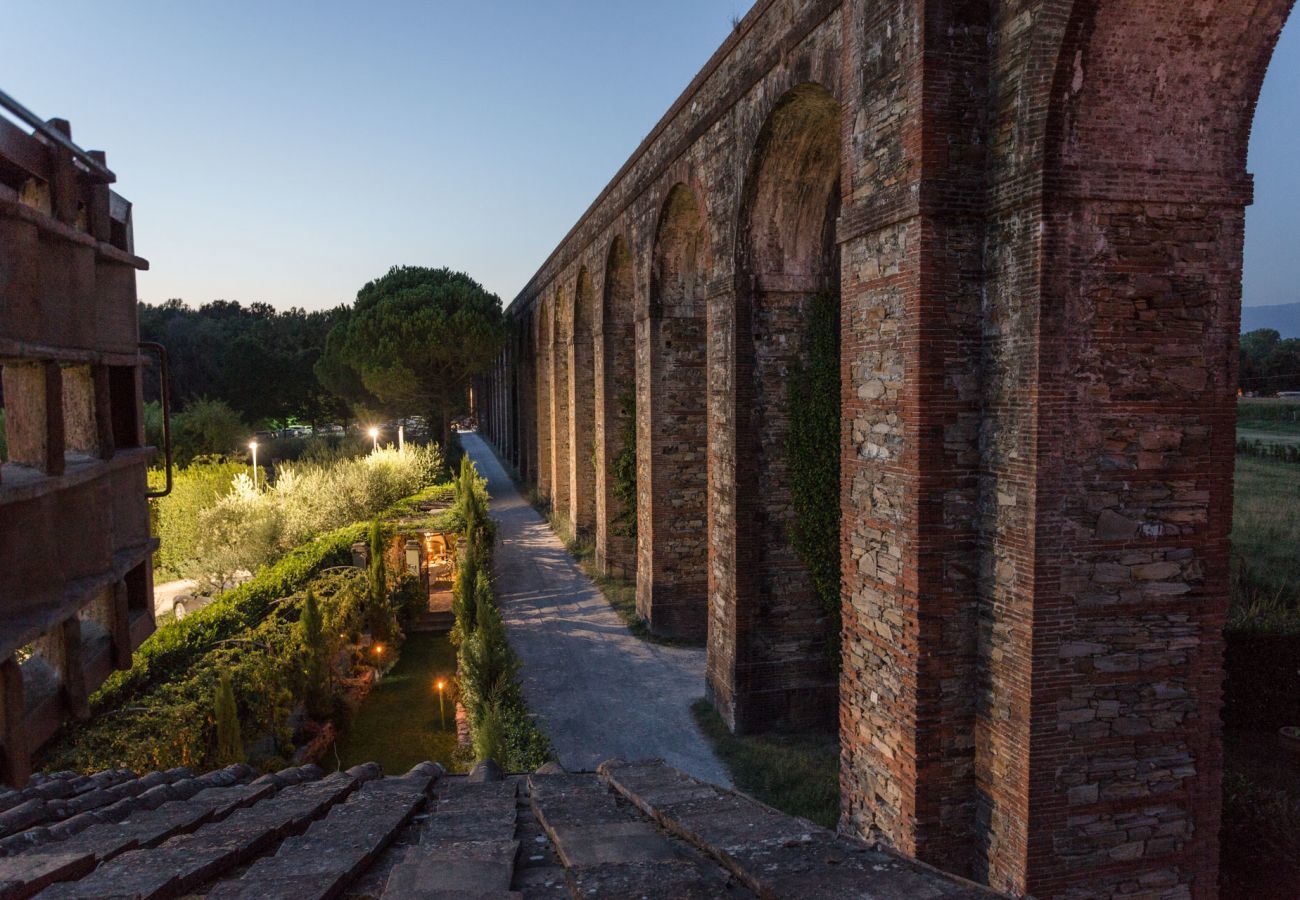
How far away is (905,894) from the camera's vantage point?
7.03ft

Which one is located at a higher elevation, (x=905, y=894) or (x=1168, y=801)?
(x=905, y=894)

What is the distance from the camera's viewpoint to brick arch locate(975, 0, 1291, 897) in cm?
472

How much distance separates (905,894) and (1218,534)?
413 centimetres

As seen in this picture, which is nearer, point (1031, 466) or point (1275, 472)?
point (1031, 466)

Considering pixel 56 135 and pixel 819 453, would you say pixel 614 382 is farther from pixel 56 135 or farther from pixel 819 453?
pixel 56 135

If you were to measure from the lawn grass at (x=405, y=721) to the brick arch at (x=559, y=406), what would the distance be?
344 inches

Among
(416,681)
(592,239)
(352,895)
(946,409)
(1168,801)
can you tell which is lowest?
(416,681)

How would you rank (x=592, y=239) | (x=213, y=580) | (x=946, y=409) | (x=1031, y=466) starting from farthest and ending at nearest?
(x=592, y=239) < (x=213, y=580) < (x=946, y=409) < (x=1031, y=466)

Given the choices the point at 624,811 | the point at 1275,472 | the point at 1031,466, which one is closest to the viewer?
the point at 624,811

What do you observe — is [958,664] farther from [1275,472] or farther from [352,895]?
[1275,472]

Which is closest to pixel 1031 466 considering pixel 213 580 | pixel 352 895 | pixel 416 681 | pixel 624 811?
pixel 624 811

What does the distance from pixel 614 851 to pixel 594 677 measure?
8685 mm

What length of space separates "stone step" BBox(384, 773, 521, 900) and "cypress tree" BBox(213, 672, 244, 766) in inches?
201

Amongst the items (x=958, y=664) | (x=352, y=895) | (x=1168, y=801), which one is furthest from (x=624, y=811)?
(x=1168, y=801)
